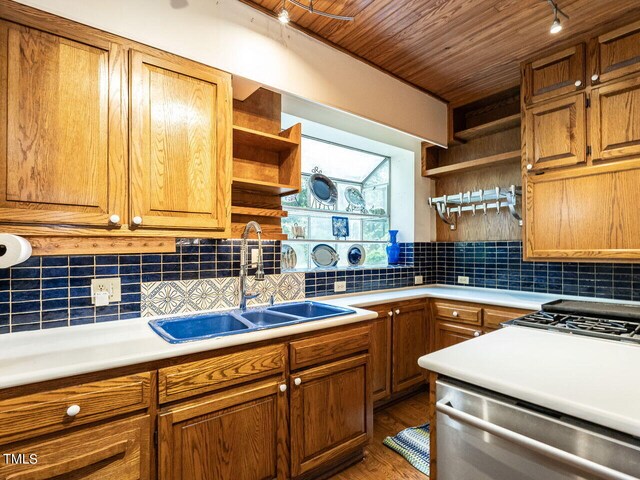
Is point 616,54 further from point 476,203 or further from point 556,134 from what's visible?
point 476,203

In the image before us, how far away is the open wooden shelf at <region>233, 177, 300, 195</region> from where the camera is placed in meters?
1.94

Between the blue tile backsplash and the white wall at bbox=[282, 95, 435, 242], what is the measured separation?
0.68 feet

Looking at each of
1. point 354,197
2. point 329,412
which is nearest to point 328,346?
point 329,412

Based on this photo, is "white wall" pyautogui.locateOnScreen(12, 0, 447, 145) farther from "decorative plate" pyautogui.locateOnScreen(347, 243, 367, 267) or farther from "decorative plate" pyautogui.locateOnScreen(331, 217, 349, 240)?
"decorative plate" pyautogui.locateOnScreen(347, 243, 367, 267)

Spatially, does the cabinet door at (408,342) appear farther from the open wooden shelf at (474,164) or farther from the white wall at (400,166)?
the open wooden shelf at (474,164)

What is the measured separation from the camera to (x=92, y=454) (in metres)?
1.13

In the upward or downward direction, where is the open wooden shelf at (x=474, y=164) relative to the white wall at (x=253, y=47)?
downward

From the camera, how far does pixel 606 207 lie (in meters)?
2.02

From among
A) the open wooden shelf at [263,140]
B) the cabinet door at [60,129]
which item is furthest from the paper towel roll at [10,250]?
the open wooden shelf at [263,140]

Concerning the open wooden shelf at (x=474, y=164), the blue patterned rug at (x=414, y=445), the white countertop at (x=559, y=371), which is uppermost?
the open wooden shelf at (x=474, y=164)

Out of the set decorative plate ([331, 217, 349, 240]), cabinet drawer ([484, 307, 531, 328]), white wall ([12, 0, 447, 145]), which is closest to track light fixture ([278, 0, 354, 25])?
white wall ([12, 0, 447, 145])

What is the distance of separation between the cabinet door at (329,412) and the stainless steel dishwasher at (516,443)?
0.74 meters

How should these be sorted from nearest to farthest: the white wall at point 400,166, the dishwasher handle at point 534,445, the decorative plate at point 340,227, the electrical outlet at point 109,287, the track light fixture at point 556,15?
the dishwasher handle at point 534,445, the electrical outlet at point 109,287, the track light fixture at point 556,15, the white wall at point 400,166, the decorative plate at point 340,227

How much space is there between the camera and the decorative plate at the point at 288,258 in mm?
2498
